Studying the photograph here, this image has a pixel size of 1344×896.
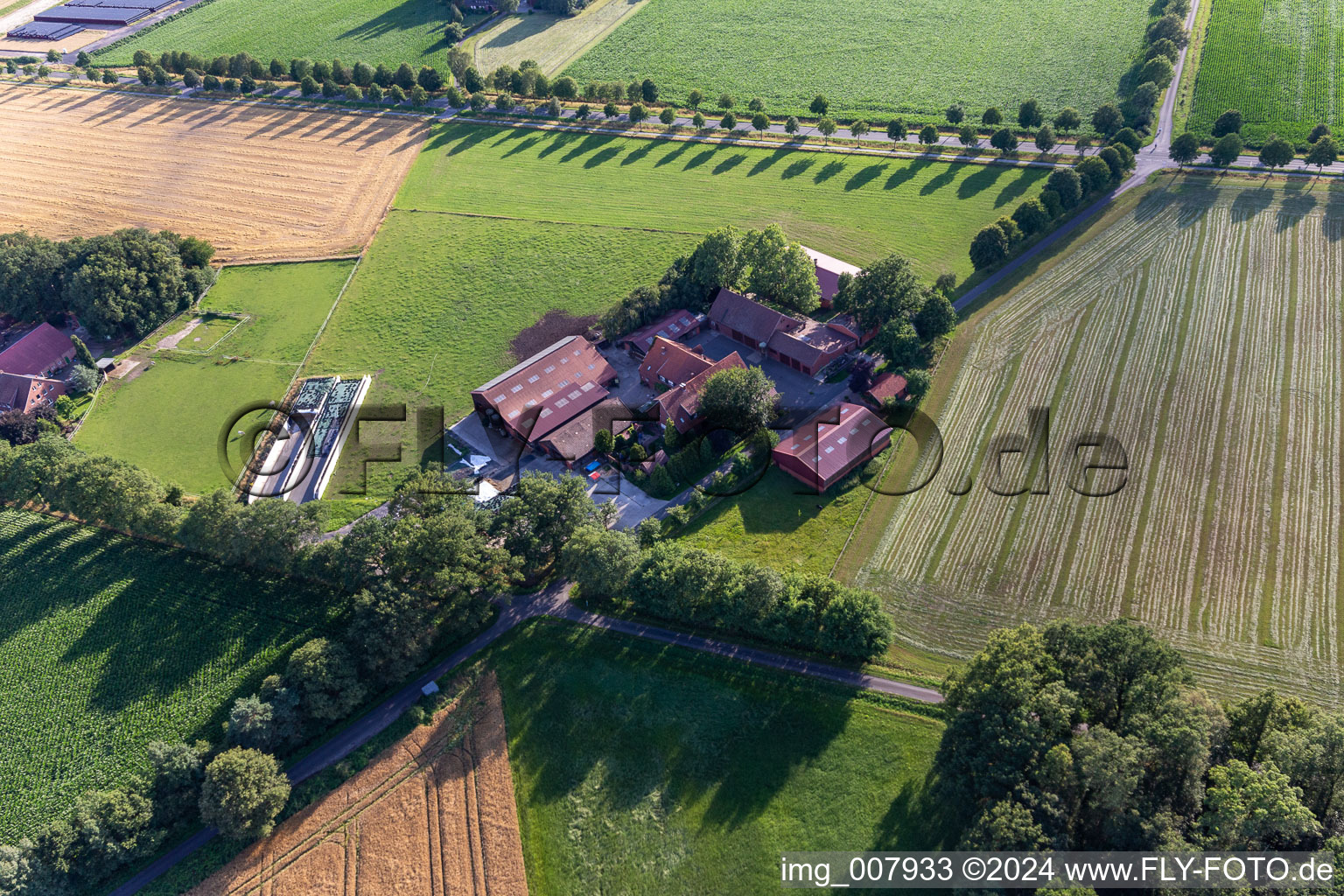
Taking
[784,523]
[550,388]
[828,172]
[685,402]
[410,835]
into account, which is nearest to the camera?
[410,835]

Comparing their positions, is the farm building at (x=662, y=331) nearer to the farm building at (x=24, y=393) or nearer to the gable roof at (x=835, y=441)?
the gable roof at (x=835, y=441)

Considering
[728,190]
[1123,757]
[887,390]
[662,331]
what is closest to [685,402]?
[662,331]

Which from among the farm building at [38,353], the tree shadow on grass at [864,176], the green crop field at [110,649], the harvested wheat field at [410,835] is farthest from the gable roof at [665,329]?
the farm building at [38,353]

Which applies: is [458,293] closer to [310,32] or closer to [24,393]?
[24,393]

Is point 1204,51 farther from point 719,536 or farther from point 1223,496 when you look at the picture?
point 719,536

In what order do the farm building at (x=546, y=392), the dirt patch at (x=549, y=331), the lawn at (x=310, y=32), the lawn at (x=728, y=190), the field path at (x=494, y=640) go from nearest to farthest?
the field path at (x=494, y=640) < the farm building at (x=546, y=392) < the dirt patch at (x=549, y=331) < the lawn at (x=728, y=190) < the lawn at (x=310, y=32)

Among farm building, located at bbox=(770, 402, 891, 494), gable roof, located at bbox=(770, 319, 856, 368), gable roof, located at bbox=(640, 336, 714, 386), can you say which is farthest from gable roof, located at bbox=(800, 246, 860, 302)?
farm building, located at bbox=(770, 402, 891, 494)
